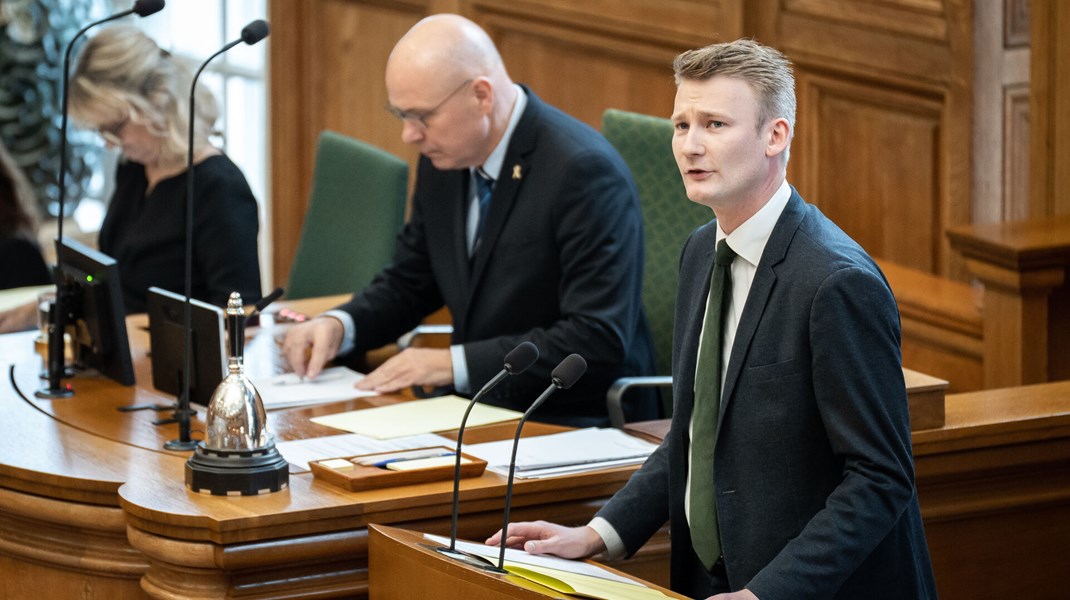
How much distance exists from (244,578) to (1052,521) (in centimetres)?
145

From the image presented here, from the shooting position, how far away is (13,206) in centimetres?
455

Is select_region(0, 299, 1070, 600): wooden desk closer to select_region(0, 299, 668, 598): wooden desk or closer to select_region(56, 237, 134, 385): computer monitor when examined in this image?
select_region(0, 299, 668, 598): wooden desk

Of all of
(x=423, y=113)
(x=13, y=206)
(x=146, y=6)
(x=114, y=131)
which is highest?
(x=146, y=6)

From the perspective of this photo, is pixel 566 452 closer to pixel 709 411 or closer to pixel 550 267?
pixel 709 411

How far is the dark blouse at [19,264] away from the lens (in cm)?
450

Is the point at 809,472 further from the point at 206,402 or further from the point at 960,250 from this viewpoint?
the point at 960,250

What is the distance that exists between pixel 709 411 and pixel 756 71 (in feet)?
1.54

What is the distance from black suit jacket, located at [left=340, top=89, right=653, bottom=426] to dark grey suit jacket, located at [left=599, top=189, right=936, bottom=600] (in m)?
1.05

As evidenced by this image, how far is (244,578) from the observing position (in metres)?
2.27

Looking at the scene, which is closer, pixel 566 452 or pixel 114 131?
pixel 566 452

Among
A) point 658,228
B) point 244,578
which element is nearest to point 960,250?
point 658,228

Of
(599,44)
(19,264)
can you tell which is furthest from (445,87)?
(599,44)

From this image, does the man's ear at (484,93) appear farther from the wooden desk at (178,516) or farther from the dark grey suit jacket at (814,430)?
the dark grey suit jacket at (814,430)

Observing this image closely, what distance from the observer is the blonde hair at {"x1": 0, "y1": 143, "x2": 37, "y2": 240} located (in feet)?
14.9
